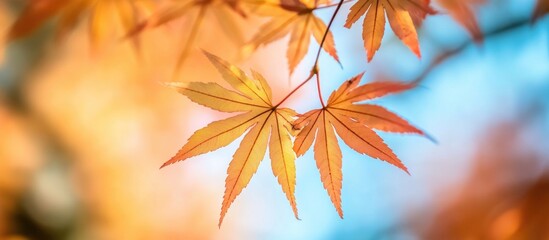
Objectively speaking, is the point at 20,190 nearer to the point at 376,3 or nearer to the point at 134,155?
the point at 134,155

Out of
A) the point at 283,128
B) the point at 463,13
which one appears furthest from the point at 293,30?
the point at 463,13

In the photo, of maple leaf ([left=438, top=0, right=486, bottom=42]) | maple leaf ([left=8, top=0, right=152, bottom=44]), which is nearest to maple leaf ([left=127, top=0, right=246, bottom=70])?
maple leaf ([left=8, top=0, right=152, bottom=44])

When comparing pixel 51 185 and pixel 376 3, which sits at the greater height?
pixel 51 185

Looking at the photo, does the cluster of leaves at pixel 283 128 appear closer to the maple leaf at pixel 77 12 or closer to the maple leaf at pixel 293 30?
the maple leaf at pixel 293 30

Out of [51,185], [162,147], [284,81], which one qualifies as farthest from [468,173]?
[51,185]

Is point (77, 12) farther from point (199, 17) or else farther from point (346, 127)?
point (346, 127)
